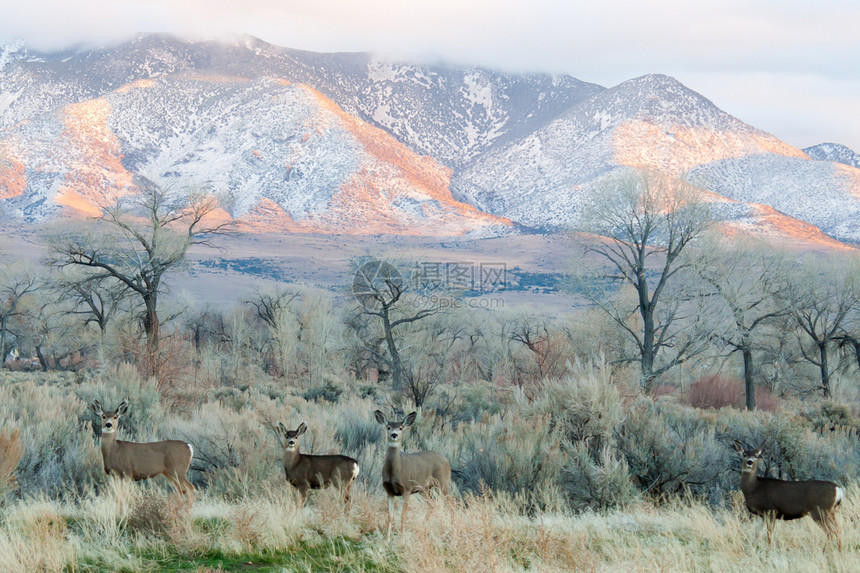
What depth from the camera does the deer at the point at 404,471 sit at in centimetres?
737

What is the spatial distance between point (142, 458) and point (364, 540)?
2984 millimetres

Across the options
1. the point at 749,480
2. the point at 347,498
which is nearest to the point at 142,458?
the point at 347,498

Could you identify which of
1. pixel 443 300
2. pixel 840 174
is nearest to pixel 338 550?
pixel 443 300

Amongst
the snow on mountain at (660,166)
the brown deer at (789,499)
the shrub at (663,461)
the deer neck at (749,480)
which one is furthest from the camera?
the snow on mountain at (660,166)

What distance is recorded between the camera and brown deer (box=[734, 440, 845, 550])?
715 centimetres

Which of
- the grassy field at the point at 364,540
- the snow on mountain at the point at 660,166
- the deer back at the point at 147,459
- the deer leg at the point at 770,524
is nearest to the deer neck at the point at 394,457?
the grassy field at the point at 364,540

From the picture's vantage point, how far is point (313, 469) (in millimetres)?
8195

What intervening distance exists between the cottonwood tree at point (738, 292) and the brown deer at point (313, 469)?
21977mm

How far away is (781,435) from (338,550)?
25.9ft

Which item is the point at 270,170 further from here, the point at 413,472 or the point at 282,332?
the point at 413,472

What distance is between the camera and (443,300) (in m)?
36.5

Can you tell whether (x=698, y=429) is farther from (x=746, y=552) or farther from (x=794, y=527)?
(x=746, y=552)
